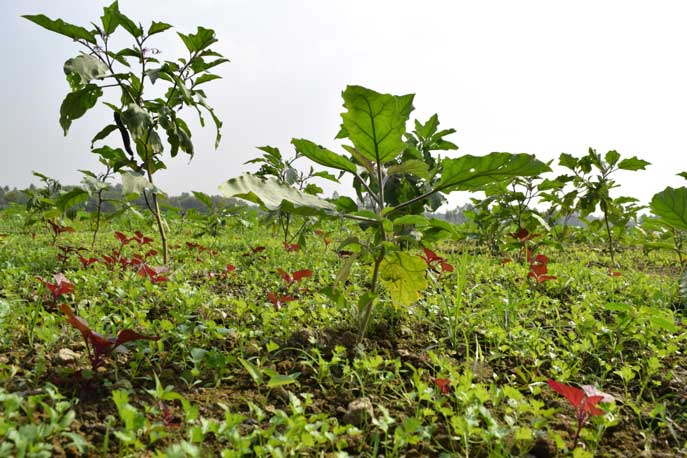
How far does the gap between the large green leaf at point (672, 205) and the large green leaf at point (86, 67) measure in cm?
363

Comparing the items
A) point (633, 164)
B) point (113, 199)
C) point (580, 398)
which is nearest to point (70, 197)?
point (113, 199)

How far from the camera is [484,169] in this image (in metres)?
1.75

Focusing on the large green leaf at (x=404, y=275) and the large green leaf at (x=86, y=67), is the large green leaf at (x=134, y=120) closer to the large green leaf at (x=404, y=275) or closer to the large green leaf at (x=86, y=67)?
the large green leaf at (x=86, y=67)

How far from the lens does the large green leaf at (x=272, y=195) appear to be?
1470mm

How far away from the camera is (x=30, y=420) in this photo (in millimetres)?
1320

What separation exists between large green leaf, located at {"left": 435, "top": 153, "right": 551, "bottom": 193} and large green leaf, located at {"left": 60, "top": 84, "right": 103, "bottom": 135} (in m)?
2.90

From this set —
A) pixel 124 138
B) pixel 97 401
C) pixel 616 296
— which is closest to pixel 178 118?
pixel 124 138

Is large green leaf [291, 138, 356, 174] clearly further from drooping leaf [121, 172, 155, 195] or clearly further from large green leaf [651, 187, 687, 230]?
large green leaf [651, 187, 687, 230]

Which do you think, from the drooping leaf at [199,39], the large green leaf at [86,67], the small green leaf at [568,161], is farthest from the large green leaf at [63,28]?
the small green leaf at [568,161]

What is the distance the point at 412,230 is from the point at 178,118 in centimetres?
236

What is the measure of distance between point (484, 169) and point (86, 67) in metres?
2.78

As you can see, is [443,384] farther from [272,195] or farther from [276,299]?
[276,299]

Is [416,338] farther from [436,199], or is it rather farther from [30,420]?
[30,420]

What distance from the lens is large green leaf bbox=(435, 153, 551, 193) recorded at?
1687 millimetres
